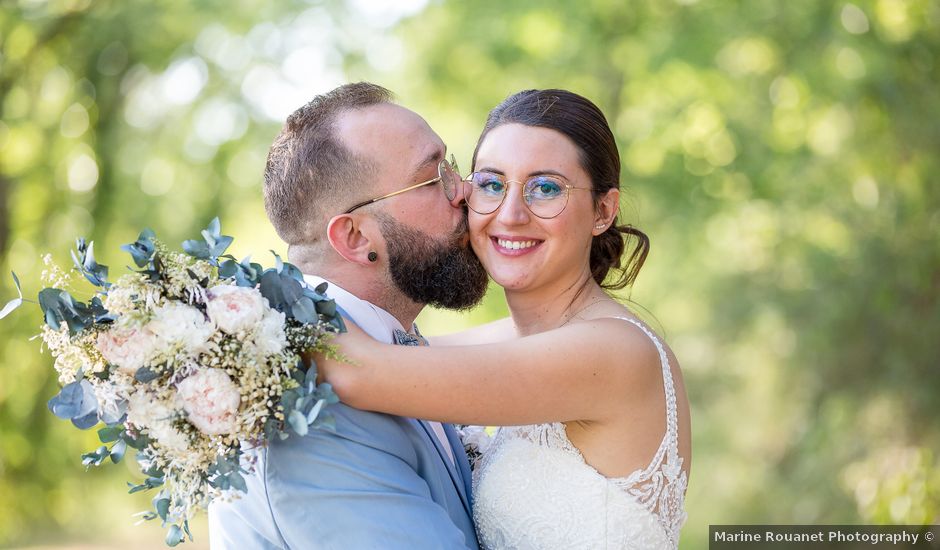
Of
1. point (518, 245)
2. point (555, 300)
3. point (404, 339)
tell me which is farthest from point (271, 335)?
point (555, 300)

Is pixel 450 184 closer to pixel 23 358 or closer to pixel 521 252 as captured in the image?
pixel 521 252

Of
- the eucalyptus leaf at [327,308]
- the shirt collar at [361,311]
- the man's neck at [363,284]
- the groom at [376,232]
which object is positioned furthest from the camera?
the man's neck at [363,284]

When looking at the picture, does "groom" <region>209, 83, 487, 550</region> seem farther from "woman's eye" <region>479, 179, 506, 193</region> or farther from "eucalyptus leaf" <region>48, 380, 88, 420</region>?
"eucalyptus leaf" <region>48, 380, 88, 420</region>

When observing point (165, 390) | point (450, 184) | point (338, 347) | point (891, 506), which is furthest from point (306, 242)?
point (891, 506)

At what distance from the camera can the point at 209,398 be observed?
106 inches

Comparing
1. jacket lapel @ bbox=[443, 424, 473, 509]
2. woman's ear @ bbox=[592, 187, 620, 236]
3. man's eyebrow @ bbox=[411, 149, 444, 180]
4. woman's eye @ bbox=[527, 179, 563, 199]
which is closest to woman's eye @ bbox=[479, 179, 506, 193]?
woman's eye @ bbox=[527, 179, 563, 199]

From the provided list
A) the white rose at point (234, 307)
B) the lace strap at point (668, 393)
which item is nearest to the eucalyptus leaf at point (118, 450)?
the white rose at point (234, 307)

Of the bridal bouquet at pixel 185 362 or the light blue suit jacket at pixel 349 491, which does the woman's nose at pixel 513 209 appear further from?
the bridal bouquet at pixel 185 362

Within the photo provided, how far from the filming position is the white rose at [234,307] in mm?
2713

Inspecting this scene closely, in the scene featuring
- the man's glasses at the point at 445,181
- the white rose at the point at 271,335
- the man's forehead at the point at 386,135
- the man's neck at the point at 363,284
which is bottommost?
the white rose at the point at 271,335

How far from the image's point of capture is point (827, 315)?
36.7 feet

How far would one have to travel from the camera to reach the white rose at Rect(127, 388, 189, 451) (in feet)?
8.95

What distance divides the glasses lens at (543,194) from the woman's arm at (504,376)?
0.49 m

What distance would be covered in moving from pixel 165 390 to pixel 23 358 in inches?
467
